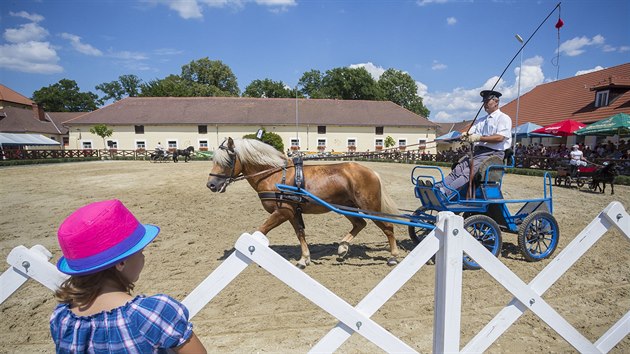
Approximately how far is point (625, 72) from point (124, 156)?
4283cm

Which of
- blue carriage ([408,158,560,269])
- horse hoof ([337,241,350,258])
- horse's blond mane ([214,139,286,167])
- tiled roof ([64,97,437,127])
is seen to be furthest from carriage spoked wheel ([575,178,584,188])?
tiled roof ([64,97,437,127])

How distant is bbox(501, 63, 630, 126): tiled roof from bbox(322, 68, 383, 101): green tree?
88.9ft

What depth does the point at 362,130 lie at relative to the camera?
3703 centimetres

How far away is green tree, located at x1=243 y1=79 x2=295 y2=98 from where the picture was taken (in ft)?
187

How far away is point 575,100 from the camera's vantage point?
73.4 ft

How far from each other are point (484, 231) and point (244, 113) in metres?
→ 35.3

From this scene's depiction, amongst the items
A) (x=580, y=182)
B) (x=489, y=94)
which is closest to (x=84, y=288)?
(x=489, y=94)

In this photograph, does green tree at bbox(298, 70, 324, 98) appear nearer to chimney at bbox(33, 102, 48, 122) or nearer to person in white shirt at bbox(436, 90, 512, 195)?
chimney at bbox(33, 102, 48, 122)

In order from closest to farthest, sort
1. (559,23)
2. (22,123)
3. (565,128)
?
1. (559,23)
2. (565,128)
3. (22,123)

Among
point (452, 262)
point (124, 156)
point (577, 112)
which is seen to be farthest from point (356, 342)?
point (124, 156)

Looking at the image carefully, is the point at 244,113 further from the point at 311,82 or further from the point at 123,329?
the point at 123,329

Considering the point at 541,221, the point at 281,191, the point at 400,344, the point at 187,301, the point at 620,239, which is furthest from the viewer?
the point at 620,239

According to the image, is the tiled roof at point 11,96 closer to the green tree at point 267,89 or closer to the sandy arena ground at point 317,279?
the green tree at point 267,89

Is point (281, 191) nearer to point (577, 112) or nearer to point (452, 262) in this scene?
point (452, 262)
